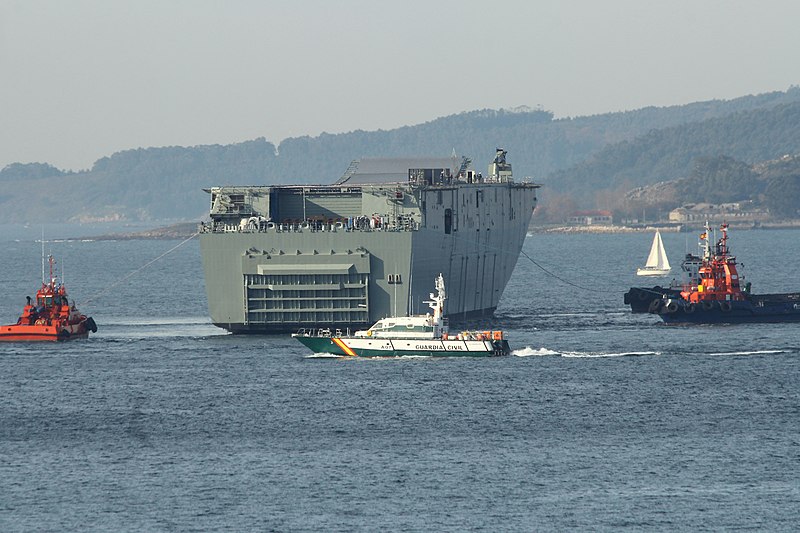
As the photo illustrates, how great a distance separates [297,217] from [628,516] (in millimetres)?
50575

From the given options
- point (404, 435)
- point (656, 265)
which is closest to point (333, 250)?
point (404, 435)

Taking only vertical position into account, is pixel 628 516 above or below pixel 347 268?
below

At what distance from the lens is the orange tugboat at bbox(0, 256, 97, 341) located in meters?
95.4

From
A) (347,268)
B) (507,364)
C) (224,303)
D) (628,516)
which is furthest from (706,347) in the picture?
(628,516)

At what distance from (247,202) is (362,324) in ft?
36.2

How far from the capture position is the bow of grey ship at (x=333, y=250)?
9244cm

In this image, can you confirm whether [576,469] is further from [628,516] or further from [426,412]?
[426,412]

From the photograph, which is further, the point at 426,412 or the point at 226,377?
the point at 226,377

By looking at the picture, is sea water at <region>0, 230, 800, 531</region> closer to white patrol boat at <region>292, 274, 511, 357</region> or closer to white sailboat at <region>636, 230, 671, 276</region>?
white patrol boat at <region>292, 274, 511, 357</region>

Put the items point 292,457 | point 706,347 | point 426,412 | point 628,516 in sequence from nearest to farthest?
point 628,516 → point 292,457 → point 426,412 → point 706,347

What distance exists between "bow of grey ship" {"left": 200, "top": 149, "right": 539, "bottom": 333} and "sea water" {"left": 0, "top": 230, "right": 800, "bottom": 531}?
8.51 ft

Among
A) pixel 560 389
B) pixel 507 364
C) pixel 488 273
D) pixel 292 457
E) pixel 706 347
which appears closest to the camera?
A: pixel 292 457

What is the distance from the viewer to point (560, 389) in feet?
247

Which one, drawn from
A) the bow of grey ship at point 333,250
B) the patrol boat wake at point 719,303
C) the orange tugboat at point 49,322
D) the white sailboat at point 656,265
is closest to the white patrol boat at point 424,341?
the bow of grey ship at point 333,250
